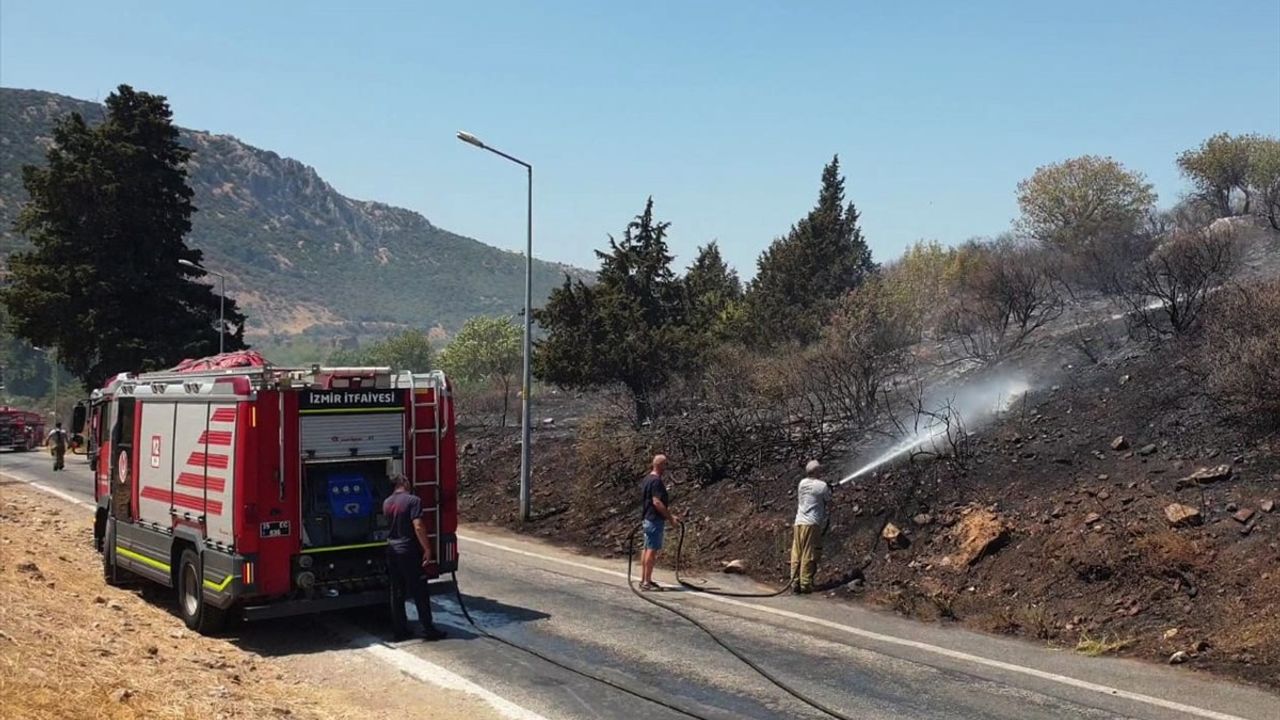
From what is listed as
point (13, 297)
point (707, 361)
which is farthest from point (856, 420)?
point (13, 297)

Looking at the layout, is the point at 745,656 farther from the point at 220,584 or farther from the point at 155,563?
the point at 155,563

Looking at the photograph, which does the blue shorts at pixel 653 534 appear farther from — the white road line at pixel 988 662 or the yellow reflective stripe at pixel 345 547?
the yellow reflective stripe at pixel 345 547

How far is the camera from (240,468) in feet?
32.2

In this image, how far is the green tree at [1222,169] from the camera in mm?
59812

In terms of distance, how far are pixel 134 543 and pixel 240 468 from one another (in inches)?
150

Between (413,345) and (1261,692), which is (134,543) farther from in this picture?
(413,345)

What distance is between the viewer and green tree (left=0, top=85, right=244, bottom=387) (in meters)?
38.4

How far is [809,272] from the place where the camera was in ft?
165

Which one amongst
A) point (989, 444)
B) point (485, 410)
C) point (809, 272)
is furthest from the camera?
point (809, 272)

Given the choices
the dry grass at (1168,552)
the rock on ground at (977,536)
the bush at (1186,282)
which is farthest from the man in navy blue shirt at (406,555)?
the bush at (1186,282)

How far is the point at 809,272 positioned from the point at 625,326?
22376 mm

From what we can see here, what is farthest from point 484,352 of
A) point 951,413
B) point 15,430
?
point 951,413

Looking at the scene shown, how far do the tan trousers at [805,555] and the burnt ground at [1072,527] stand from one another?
1.33ft

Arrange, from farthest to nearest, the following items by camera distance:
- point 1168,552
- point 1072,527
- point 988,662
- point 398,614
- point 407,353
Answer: point 407,353 < point 1072,527 < point 1168,552 < point 398,614 < point 988,662
